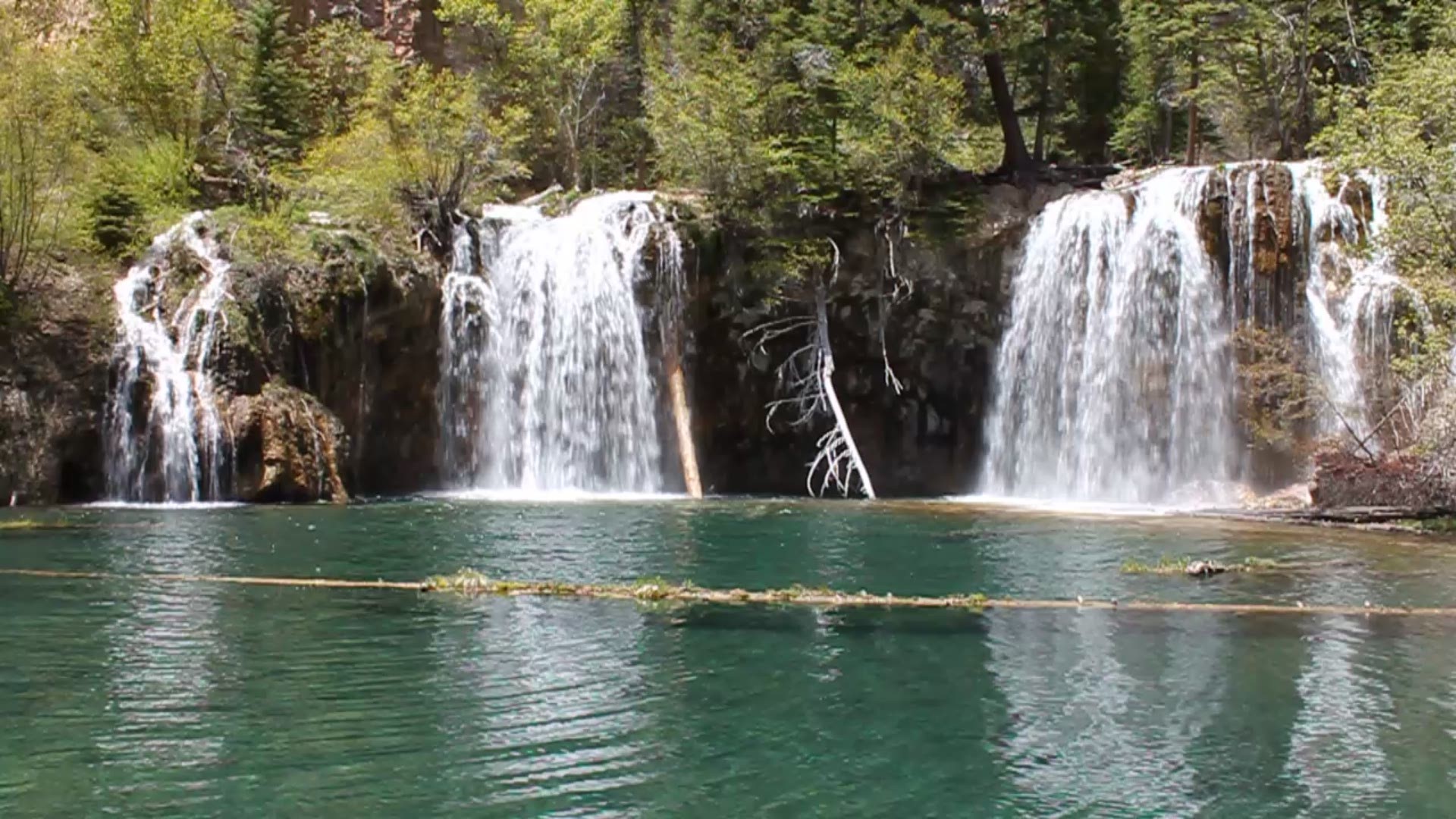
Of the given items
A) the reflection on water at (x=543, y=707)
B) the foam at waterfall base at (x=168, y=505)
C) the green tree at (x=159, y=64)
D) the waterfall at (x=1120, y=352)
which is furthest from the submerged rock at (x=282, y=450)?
the waterfall at (x=1120, y=352)

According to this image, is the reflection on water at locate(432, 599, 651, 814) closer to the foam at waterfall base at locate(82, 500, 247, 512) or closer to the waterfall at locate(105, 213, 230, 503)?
the foam at waterfall base at locate(82, 500, 247, 512)

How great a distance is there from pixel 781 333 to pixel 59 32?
2781 centimetres

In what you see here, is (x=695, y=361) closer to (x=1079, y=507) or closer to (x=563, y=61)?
(x=1079, y=507)

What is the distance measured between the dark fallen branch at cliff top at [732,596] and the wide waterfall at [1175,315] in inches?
576

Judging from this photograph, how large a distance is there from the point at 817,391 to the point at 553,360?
643 cm

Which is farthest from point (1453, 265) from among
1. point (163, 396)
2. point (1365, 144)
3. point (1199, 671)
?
point (163, 396)

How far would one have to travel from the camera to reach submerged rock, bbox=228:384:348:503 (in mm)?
24547

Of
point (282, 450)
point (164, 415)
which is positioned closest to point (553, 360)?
point (282, 450)

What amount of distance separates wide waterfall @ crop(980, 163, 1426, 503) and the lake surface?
A: 11.7m

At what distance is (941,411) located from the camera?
31969 mm

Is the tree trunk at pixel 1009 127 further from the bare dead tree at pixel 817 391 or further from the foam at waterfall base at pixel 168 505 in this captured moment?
the foam at waterfall base at pixel 168 505

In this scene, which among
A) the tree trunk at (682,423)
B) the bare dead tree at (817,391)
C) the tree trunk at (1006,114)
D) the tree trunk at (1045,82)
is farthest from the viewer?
the tree trunk at (1045,82)

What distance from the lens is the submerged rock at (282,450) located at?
966 inches

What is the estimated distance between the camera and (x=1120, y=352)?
91.7 ft
